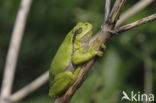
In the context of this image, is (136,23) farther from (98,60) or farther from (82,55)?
(98,60)

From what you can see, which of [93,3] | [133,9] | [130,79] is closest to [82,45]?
[133,9]

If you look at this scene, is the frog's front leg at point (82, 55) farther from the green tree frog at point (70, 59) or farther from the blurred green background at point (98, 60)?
the blurred green background at point (98, 60)

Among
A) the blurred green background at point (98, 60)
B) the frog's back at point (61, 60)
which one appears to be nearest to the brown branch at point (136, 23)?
the frog's back at point (61, 60)

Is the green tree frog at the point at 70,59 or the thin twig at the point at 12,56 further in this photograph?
the thin twig at the point at 12,56

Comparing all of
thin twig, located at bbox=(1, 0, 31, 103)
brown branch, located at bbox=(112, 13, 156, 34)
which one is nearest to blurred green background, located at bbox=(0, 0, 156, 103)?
thin twig, located at bbox=(1, 0, 31, 103)

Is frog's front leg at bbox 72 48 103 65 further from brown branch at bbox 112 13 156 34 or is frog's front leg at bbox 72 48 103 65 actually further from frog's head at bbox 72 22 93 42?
brown branch at bbox 112 13 156 34

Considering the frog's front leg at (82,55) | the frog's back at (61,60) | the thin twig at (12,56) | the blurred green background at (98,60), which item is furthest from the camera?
the blurred green background at (98,60)

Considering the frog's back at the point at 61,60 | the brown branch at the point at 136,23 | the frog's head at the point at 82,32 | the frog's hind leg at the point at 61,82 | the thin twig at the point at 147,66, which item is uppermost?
the brown branch at the point at 136,23

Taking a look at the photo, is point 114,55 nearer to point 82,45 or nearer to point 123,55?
point 123,55
